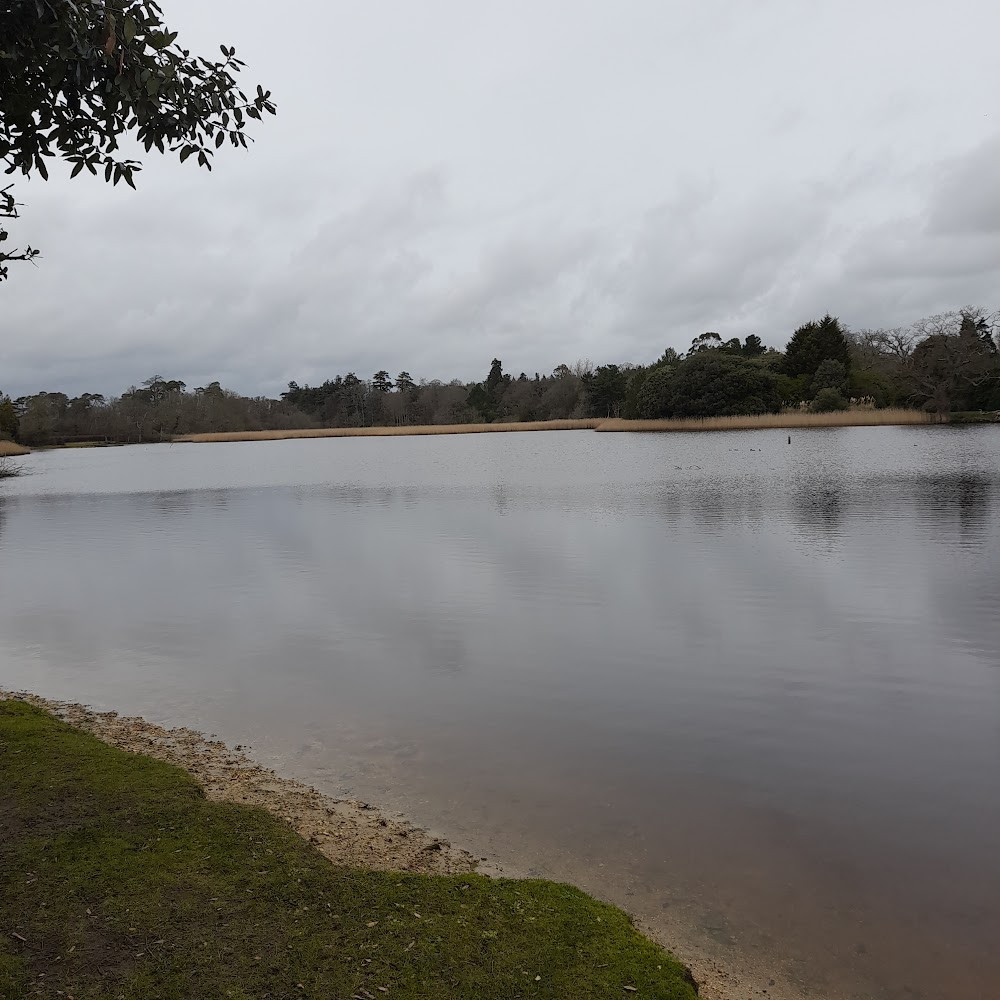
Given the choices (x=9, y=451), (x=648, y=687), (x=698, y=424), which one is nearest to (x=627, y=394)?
(x=698, y=424)

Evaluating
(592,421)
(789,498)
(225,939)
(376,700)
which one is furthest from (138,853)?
(592,421)

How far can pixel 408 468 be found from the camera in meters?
37.7

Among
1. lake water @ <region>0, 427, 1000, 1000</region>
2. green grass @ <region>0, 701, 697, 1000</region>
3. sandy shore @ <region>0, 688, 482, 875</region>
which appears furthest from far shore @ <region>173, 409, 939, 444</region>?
green grass @ <region>0, 701, 697, 1000</region>

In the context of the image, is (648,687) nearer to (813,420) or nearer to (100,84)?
(100,84)

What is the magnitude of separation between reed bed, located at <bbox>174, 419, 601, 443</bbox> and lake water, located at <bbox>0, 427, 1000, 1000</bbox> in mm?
60769

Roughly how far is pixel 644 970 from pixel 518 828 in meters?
1.80

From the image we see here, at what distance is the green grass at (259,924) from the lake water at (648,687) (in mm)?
680

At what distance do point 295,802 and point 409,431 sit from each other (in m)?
81.2

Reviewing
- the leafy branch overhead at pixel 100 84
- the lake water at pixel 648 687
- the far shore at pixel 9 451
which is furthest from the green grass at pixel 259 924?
the far shore at pixel 9 451

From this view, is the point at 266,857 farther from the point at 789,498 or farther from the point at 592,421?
the point at 592,421

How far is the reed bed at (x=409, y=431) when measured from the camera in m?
81.2

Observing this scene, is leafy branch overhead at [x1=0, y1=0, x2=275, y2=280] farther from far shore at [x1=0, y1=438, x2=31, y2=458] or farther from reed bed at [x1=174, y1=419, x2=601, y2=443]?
reed bed at [x1=174, y1=419, x2=601, y2=443]

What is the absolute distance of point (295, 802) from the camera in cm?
505

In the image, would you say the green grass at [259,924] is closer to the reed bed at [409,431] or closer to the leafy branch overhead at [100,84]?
the leafy branch overhead at [100,84]
